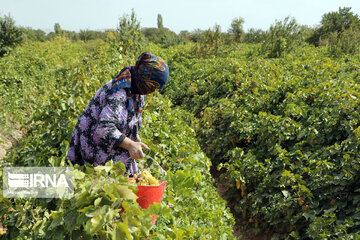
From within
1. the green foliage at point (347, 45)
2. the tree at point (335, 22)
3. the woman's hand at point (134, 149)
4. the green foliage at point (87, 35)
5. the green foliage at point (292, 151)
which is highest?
the green foliage at point (87, 35)

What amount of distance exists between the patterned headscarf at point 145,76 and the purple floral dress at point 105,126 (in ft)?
0.24

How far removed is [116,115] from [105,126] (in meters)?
0.12

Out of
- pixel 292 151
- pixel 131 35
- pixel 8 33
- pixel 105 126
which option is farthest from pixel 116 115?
pixel 8 33

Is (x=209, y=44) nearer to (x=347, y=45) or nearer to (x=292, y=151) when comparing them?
(x=347, y=45)

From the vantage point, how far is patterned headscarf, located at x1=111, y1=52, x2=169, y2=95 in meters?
2.12

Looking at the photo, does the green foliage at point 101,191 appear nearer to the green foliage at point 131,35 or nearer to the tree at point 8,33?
the green foliage at point 131,35

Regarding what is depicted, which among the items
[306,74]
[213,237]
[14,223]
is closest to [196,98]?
[306,74]

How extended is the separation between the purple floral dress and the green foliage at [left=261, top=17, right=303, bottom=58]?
11345 millimetres

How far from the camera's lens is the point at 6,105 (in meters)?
6.49

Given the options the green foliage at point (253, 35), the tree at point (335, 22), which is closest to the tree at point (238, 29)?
the green foliage at point (253, 35)

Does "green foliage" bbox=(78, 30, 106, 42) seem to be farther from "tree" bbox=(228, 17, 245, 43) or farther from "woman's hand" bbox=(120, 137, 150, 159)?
"woman's hand" bbox=(120, 137, 150, 159)

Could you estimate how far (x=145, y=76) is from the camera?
→ 2148mm

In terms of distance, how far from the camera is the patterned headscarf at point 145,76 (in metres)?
2.12

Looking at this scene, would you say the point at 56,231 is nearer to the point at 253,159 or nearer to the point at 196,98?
the point at 253,159
